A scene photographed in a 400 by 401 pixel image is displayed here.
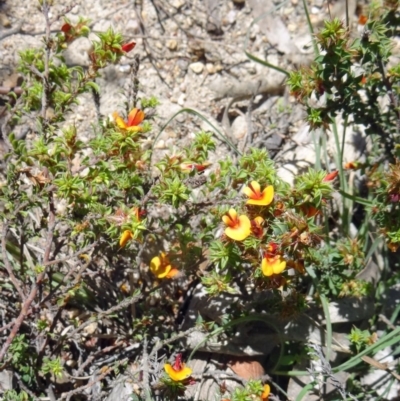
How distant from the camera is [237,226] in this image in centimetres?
227

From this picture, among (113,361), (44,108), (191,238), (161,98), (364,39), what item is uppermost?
(364,39)

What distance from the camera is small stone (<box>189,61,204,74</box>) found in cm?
383

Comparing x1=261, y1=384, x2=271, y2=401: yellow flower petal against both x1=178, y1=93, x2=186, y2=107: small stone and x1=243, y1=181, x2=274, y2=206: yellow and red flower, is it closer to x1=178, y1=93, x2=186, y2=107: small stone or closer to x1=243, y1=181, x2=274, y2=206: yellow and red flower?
x1=243, y1=181, x2=274, y2=206: yellow and red flower

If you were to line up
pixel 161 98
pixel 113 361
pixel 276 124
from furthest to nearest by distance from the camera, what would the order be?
pixel 161 98 < pixel 276 124 < pixel 113 361

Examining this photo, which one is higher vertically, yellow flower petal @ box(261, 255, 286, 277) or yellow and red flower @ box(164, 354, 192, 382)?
yellow flower petal @ box(261, 255, 286, 277)

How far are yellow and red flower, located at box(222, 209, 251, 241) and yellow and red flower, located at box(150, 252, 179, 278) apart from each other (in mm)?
640

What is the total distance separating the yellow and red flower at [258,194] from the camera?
222 centimetres

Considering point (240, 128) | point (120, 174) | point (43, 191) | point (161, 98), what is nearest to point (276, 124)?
point (240, 128)

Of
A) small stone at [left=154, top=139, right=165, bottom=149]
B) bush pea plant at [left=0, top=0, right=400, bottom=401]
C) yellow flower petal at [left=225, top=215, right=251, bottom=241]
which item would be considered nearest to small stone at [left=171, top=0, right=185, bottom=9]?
small stone at [left=154, top=139, right=165, bottom=149]

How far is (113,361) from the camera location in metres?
2.98

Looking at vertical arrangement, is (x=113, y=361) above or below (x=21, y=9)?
below

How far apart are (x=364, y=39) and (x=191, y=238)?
43.7 inches

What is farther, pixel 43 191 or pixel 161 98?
pixel 161 98

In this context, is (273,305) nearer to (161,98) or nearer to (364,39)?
(364,39)
